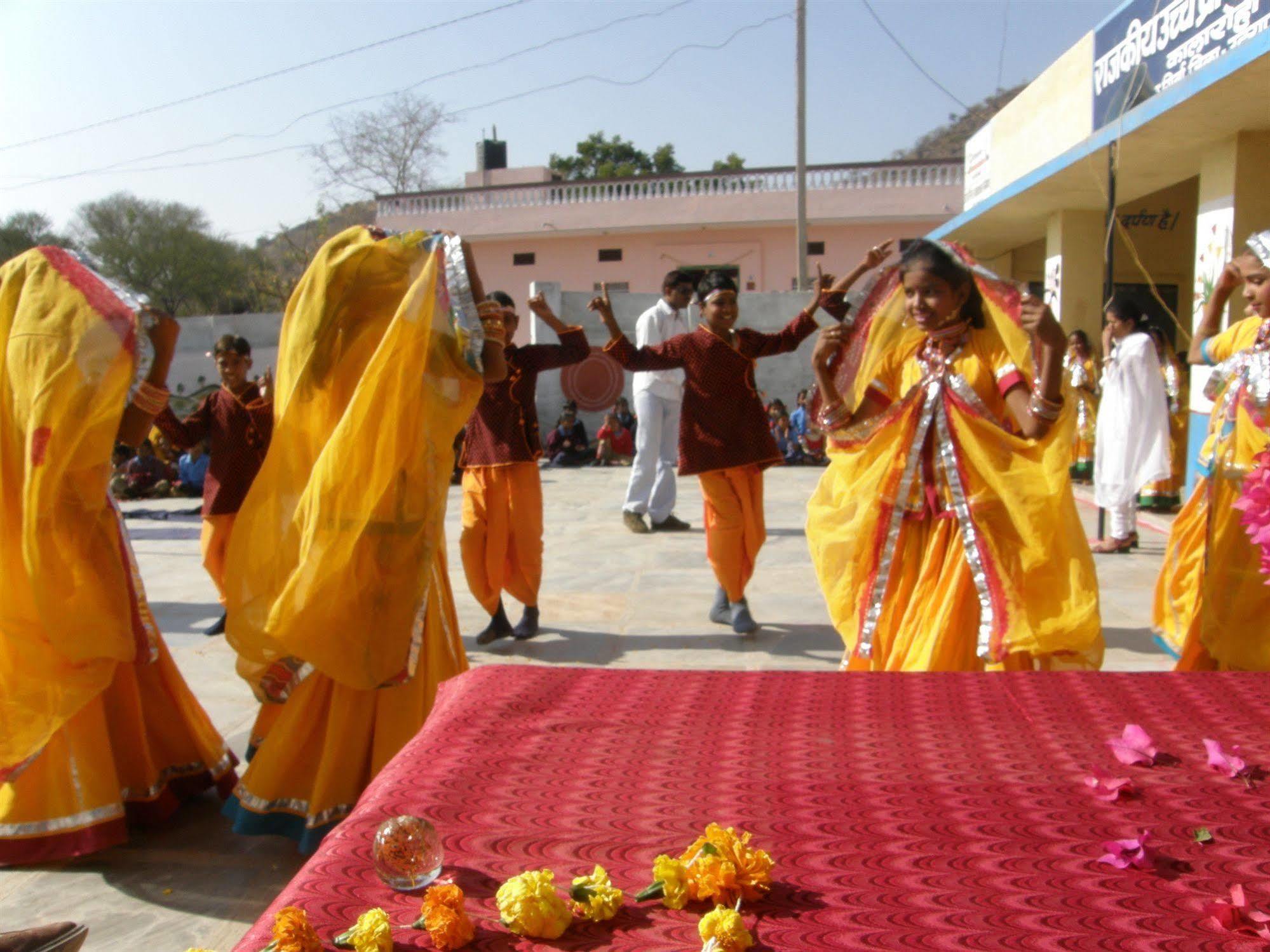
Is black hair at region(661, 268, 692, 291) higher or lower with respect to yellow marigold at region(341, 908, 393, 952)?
higher

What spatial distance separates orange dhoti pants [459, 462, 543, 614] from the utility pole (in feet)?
45.7

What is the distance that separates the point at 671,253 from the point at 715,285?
22126mm

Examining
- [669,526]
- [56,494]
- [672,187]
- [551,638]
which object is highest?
[672,187]

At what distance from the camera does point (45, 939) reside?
4.33 ft

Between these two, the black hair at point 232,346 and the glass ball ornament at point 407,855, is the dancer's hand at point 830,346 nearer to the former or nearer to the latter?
the glass ball ornament at point 407,855

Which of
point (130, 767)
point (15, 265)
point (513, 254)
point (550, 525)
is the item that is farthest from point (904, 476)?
point (513, 254)

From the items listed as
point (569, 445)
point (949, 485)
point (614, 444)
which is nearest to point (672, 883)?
point (949, 485)

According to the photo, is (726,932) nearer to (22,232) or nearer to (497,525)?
(497,525)

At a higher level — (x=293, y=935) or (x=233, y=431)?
(x=233, y=431)

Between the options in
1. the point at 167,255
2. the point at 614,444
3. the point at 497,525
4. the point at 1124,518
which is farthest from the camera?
the point at 167,255

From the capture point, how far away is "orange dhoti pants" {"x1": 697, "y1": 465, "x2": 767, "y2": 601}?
210 inches

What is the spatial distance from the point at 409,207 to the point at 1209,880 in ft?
94.0

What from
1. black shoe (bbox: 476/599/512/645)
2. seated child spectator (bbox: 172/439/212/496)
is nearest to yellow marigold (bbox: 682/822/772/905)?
black shoe (bbox: 476/599/512/645)

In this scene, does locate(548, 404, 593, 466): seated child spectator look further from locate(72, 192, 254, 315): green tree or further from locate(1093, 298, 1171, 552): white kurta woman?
locate(72, 192, 254, 315): green tree
